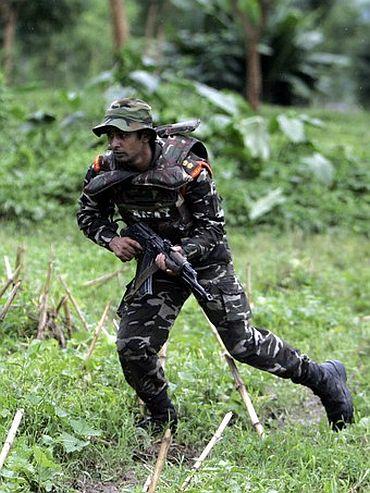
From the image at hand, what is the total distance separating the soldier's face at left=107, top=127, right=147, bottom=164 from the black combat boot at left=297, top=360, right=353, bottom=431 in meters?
1.36

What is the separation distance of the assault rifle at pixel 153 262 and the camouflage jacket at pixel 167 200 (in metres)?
0.06

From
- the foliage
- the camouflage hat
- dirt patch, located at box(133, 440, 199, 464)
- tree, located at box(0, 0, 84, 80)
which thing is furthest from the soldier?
tree, located at box(0, 0, 84, 80)

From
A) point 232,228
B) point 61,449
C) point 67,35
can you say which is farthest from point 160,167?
point 67,35

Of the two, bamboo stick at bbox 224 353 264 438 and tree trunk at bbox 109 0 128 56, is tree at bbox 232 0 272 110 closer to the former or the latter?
tree trunk at bbox 109 0 128 56

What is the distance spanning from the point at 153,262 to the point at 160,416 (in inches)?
31.3

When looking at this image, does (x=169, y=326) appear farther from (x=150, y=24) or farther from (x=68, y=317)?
(x=150, y=24)

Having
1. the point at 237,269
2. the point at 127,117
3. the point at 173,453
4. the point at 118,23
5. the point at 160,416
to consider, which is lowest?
the point at 237,269

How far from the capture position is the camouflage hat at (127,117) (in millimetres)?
3561

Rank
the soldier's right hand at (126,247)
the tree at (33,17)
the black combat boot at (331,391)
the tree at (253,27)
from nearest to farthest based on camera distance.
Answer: the soldier's right hand at (126,247), the black combat boot at (331,391), the tree at (253,27), the tree at (33,17)

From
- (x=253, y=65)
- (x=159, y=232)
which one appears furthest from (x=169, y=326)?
(x=253, y=65)

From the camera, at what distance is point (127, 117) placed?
357 cm

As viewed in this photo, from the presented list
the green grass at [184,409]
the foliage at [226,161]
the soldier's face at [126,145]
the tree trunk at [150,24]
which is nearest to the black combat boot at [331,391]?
the green grass at [184,409]

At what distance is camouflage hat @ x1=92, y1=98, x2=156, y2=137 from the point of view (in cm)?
356

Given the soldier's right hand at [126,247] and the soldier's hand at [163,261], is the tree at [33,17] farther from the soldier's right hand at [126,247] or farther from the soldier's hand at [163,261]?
the soldier's hand at [163,261]
